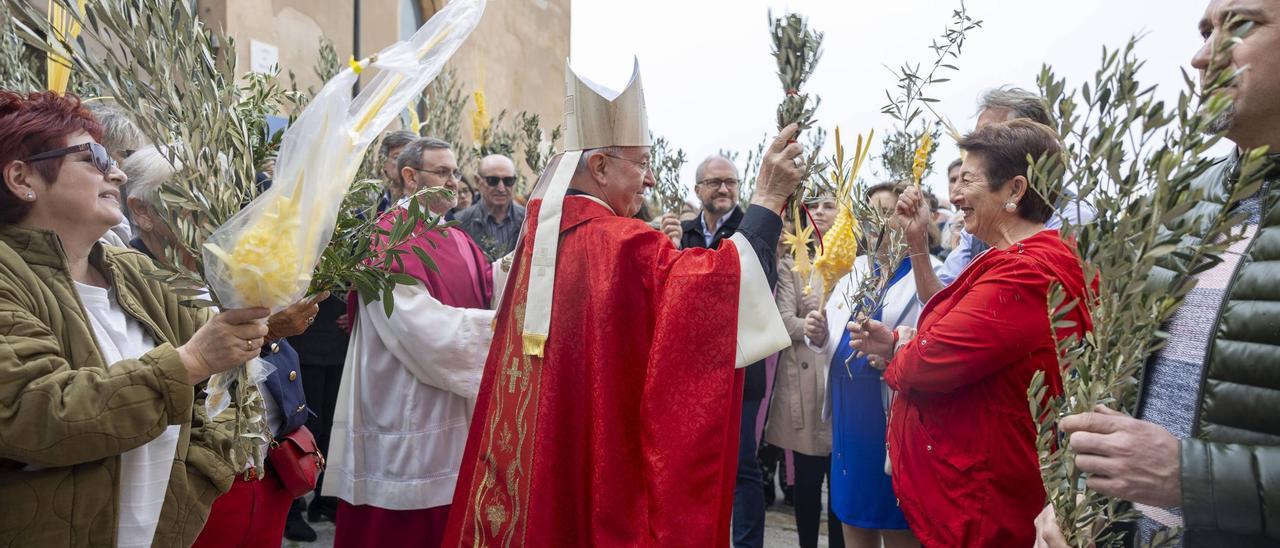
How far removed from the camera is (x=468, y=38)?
50.7 feet

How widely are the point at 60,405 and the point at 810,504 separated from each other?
389cm

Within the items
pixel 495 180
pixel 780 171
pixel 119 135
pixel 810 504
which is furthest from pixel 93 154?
pixel 495 180

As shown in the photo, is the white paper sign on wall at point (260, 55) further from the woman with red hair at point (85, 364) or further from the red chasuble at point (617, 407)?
the red chasuble at point (617, 407)

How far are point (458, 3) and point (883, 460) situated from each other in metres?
2.76

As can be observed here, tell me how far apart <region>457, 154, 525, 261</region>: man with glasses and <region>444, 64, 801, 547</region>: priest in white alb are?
3.67 m

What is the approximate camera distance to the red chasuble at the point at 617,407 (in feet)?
8.29

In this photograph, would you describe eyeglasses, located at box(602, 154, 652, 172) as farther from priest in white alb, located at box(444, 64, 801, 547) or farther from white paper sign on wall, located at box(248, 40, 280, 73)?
white paper sign on wall, located at box(248, 40, 280, 73)

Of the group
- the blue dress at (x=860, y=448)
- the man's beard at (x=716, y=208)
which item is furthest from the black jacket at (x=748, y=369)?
the blue dress at (x=860, y=448)

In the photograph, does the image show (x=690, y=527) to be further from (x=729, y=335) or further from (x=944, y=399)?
(x=944, y=399)

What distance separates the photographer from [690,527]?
2.46 meters

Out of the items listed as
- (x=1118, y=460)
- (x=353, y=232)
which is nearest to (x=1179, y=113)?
(x=1118, y=460)

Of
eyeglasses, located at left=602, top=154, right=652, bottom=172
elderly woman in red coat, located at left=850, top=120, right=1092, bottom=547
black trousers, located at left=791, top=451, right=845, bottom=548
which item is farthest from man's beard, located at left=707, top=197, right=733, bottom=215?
elderly woman in red coat, located at left=850, top=120, right=1092, bottom=547

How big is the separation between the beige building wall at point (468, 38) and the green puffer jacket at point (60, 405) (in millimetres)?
6280

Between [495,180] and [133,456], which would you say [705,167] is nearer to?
[495,180]
